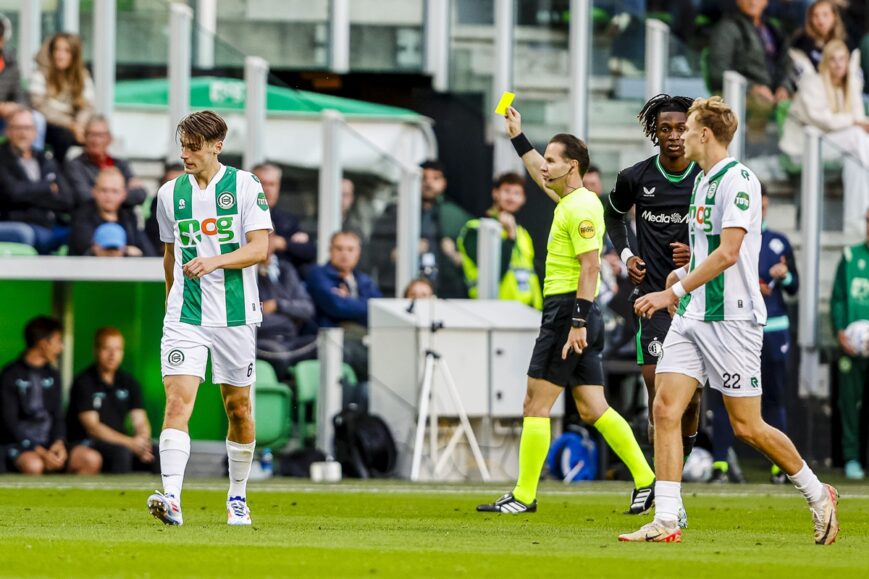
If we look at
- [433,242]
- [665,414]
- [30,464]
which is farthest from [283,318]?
[665,414]

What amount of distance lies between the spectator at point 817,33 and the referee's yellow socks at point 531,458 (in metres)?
10.9

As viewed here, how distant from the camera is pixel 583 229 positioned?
11.8 metres

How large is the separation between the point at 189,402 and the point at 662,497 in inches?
101

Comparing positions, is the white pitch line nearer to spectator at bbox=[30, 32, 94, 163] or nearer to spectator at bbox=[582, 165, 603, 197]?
spectator at bbox=[30, 32, 94, 163]

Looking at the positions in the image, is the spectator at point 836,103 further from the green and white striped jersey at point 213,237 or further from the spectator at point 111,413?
the green and white striped jersey at point 213,237

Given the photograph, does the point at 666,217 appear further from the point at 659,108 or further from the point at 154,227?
the point at 154,227

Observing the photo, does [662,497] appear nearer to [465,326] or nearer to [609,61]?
[465,326]

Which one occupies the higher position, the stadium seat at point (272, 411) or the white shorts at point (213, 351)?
the white shorts at point (213, 351)

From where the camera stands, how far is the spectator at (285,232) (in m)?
18.3

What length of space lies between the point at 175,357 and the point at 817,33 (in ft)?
43.1

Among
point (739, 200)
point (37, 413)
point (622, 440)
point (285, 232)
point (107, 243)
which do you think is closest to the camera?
point (739, 200)

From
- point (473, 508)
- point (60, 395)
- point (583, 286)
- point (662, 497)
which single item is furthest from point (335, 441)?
point (662, 497)

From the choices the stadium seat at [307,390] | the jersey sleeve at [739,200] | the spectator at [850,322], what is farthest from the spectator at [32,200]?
the jersey sleeve at [739,200]

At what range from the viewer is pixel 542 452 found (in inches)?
466
